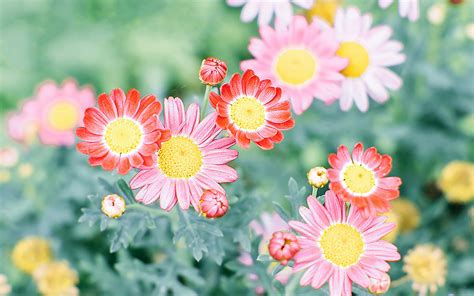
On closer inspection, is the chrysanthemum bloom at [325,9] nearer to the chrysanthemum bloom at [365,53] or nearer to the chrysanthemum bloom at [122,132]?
the chrysanthemum bloom at [365,53]

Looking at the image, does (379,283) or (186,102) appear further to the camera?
(186,102)

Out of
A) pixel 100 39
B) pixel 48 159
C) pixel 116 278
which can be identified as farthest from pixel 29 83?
pixel 116 278

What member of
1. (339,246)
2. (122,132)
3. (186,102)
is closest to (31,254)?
(186,102)

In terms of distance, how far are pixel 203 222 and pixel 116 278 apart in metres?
0.74

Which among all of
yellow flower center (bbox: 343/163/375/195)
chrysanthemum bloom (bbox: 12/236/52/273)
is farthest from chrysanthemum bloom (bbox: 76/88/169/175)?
chrysanthemum bloom (bbox: 12/236/52/273)

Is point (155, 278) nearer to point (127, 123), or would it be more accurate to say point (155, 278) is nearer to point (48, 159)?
point (127, 123)

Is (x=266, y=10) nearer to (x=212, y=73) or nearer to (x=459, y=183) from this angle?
(x=212, y=73)

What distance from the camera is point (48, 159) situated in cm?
288

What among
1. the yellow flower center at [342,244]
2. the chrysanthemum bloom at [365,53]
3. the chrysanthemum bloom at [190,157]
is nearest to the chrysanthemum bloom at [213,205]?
the chrysanthemum bloom at [190,157]

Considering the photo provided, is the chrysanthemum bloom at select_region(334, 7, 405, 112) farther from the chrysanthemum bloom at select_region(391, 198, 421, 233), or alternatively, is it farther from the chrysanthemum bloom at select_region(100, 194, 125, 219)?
the chrysanthemum bloom at select_region(100, 194, 125, 219)

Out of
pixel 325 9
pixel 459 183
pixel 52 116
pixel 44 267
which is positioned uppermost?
pixel 325 9

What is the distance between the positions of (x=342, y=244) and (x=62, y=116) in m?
1.81

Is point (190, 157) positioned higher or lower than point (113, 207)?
higher

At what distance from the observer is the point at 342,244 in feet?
5.68
